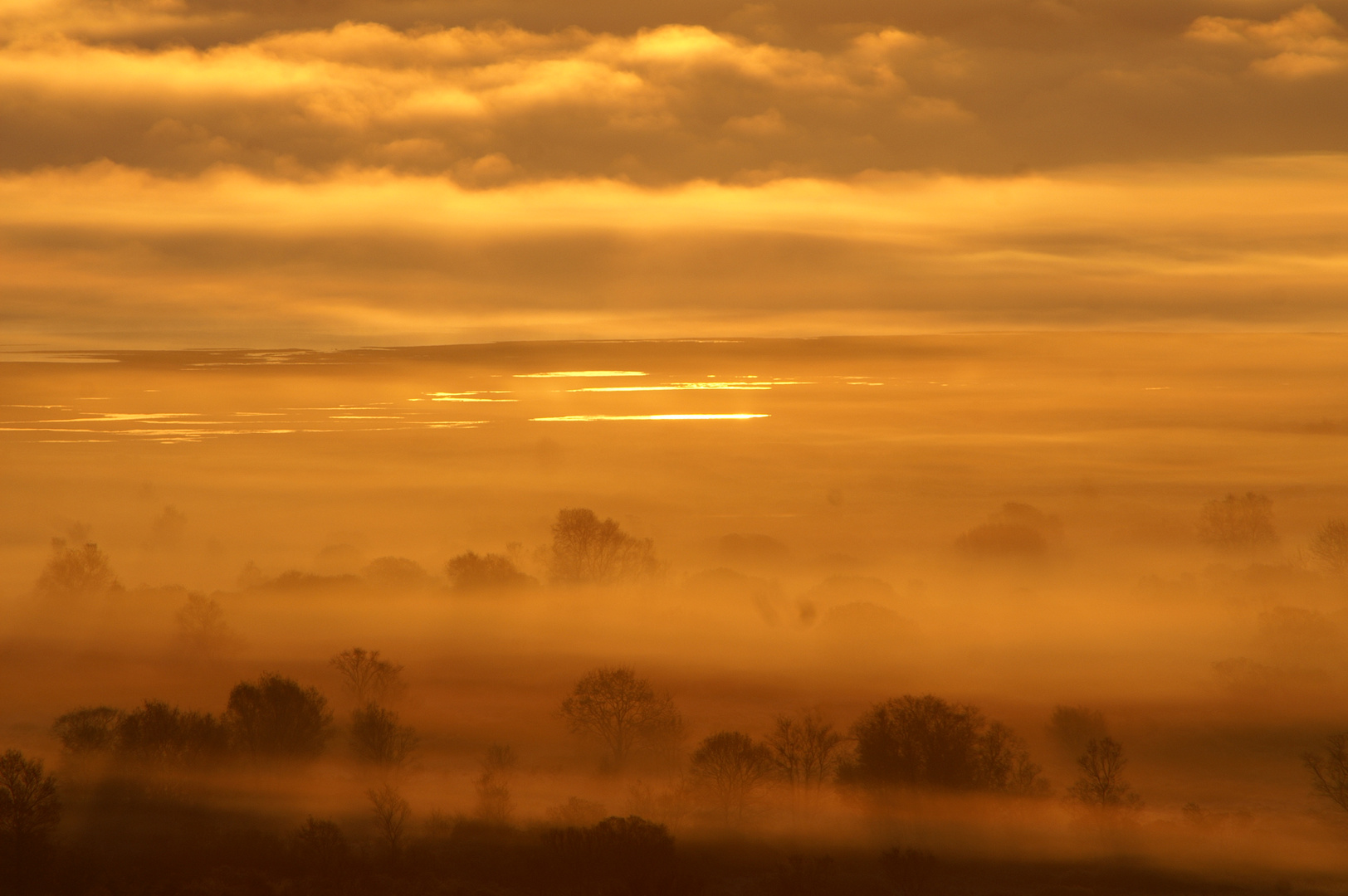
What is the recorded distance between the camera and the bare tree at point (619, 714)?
180 m

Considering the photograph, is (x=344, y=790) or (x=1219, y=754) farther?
(x=1219, y=754)

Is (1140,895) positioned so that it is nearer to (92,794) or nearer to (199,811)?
(199,811)

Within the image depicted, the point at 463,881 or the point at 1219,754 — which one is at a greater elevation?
the point at 1219,754

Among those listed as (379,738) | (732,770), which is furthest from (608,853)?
(379,738)

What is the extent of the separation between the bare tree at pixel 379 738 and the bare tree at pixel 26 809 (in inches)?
1548

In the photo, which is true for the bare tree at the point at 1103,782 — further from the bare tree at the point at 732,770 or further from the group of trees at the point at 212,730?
the group of trees at the point at 212,730

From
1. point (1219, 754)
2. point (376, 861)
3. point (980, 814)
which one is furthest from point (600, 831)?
point (1219, 754)

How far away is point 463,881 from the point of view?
464 feet

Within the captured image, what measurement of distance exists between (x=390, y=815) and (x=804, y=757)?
54106mm

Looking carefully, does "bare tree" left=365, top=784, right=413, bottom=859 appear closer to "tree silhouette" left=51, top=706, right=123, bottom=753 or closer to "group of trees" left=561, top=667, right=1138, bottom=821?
"group of trees" left=561, top=667, right=1138, bottom=821

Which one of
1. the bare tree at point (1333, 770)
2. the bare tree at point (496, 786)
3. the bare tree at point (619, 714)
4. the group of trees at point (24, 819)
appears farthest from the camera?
the bare tree at point (619, 714)

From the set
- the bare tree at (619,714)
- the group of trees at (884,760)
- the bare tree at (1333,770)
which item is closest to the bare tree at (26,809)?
the bare tree at (619,714)

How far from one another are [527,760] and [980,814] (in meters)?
69.7

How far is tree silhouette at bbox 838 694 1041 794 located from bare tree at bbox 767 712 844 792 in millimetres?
4472
